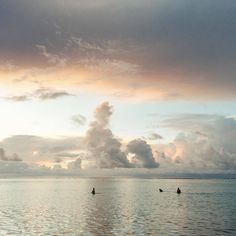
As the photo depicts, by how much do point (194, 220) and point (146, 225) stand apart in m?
13.0

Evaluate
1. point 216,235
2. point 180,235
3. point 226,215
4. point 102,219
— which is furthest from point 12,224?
point 226,215

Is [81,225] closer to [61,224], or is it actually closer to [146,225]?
[61,224]

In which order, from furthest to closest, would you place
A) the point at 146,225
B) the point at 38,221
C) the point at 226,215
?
the point at 226,215
the point at 38,221
the point at 146,225

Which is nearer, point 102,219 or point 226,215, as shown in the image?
point 102,219

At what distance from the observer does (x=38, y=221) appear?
80312 millimetres

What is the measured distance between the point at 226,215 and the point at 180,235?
107 feet

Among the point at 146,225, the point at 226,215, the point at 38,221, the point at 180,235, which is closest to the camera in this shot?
the point at 180,235

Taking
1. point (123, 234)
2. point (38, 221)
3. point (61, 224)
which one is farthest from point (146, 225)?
point (38, 221)

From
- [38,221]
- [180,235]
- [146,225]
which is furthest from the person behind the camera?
[38,221]

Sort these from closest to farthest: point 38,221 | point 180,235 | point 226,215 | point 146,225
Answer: point 180,235, point 146,225, point 38,221, point 226,215

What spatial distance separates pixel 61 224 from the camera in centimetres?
7544

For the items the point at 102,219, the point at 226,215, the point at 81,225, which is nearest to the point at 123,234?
the point at 81,225

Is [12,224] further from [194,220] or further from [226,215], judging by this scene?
[226,215]

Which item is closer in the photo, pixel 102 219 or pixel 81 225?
pixel 81 225
